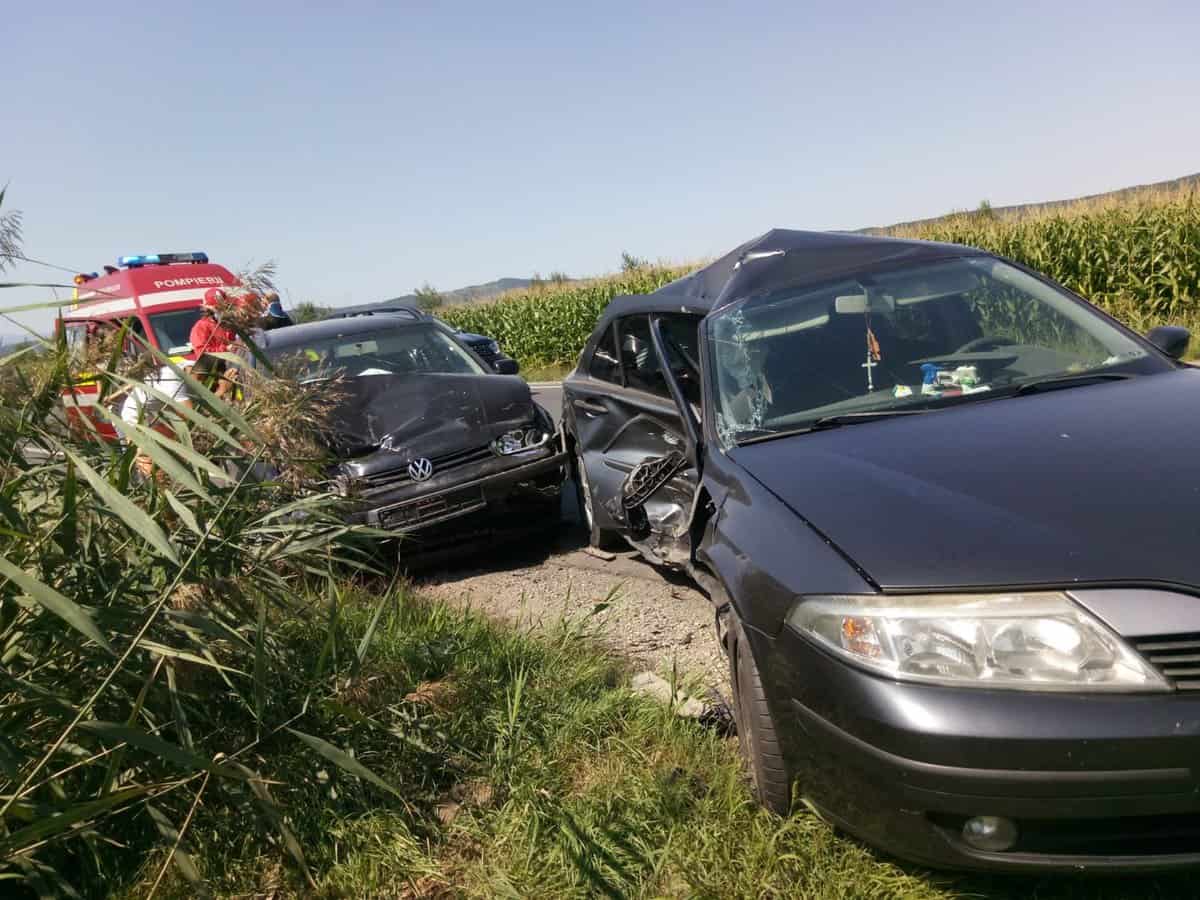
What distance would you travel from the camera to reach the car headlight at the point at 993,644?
6.23 ft

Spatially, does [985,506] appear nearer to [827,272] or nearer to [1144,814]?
[1144,814]

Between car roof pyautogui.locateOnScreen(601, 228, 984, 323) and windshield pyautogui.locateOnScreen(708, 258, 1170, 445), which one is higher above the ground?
car roof pyautogui.locateOnScreen(601, 228, 984, 323)

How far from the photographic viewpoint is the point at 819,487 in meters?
2.58

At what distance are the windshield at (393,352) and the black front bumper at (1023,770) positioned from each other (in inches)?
183

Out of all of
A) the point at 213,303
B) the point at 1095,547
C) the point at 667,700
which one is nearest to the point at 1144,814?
the point at 1095,547

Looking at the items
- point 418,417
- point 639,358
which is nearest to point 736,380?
Result: point 639,358

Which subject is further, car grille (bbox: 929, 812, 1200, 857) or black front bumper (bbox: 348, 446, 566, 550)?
black front bumper (bbox: 348, 446, 566, 550)

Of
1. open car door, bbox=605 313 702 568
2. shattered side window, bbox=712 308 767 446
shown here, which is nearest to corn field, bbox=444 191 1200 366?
open car door, bbox=605 313 702 568

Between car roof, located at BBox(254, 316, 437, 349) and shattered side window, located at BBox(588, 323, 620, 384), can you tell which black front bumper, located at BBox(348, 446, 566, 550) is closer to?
shattered side window, located at BBox(588, 323, 620, 384)

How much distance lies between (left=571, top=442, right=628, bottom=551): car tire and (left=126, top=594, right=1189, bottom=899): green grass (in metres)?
1.82

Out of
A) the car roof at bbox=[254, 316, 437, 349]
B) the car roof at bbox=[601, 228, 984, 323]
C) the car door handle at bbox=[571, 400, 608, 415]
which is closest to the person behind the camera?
the car roof at bbox=[601, 228, 984, 323]

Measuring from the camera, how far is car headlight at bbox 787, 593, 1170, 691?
6.23 feet

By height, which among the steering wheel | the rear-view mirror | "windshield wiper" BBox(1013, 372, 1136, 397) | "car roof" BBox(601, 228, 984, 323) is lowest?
"windshield wiper" BBox(1013, 372, 1136, 397)

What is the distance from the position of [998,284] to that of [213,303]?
304 cm
